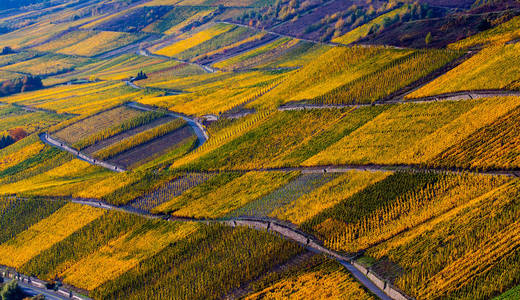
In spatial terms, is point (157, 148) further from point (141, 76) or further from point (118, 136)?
point (141, 76)

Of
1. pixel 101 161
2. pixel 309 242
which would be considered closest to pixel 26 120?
pixel 101 161

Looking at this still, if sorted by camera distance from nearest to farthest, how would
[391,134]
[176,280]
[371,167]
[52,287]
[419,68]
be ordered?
[176,280] < [52,287] < [371,167] < [391,134] < [419,68]

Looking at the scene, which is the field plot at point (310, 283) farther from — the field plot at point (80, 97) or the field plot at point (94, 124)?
the field plot at point (80, 97)

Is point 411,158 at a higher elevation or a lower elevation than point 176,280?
higher

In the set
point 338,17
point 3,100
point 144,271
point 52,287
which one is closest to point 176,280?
point 144,271

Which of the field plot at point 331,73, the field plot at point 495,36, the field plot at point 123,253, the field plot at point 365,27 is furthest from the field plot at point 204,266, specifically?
the field plot at point 365,27

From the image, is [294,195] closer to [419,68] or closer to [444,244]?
[444,244]

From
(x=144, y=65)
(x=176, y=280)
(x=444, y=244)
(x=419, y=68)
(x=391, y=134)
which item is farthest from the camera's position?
(x=144, y=65)
